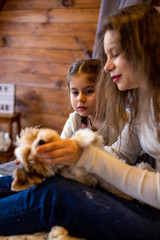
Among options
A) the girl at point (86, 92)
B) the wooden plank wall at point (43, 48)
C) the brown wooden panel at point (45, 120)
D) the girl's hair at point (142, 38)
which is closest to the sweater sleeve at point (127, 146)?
the girl at point (86, 92)

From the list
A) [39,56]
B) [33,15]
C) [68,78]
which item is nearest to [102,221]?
[68,78]

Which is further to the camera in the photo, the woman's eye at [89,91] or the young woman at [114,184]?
the woman's eye at [89,91]

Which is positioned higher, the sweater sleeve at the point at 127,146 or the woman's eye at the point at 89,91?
the woman's eye at the point at 89,91

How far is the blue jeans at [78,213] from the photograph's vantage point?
24.7 inches

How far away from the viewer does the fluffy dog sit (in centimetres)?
65

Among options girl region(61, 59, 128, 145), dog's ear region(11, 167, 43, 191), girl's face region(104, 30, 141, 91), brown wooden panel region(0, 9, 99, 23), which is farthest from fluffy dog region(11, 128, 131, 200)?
brown wooden panel region(0, 9, 99, 23)

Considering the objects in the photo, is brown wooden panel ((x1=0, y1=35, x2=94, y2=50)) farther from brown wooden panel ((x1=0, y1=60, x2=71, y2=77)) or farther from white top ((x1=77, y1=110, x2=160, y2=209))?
white top ((x1=77, y1=110, x2=160, y2=209))

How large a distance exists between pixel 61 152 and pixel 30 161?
0.32 feet

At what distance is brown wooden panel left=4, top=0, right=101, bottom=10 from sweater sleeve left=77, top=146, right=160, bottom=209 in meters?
2.04

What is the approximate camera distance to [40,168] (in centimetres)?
67

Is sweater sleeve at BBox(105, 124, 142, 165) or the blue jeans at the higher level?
sweater sleeve at BBox(105, 124, 142, 165)

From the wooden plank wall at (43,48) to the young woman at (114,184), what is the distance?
1607mm

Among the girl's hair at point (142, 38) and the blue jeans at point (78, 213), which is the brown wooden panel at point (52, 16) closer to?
the girl's hair at point (142, 38)

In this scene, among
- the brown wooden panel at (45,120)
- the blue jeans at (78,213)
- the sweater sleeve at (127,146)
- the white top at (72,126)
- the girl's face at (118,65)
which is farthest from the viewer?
the brown wooden panel at (45,120)
